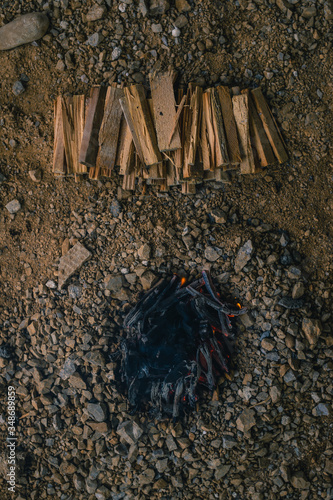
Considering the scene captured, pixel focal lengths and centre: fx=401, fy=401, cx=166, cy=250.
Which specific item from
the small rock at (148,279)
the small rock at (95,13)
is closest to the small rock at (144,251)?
the small rock at (148,279)

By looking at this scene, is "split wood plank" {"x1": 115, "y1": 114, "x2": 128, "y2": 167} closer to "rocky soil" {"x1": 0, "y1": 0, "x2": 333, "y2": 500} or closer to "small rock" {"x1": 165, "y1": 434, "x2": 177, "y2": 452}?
"rocky soil" {"x1": 0, "y1": 0, "x2": 333, "y2": 500}

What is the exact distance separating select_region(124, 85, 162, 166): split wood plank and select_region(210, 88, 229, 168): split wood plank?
490 mm

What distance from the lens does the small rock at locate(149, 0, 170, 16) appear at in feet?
11.2

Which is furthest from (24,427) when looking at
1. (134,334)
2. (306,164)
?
(306,164)

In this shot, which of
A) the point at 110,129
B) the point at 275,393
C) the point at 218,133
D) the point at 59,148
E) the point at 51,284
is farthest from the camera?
the point at 51,284

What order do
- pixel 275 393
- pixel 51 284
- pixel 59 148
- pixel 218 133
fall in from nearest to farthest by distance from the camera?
pixel 218 133
pixel 275 393
pixel 59 148
pixel 51 284

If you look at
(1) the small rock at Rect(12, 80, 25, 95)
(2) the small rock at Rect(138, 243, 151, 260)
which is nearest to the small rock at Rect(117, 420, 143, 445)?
(2) the small rock at Rect(138, 243, 151, 260)

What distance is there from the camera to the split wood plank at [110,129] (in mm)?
3464

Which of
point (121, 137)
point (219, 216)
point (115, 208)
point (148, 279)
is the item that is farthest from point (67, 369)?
point (121, 137)

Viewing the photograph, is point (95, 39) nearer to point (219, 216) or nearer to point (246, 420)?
point (219, 216)

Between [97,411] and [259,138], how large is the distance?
9.07 ft

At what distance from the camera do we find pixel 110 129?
3490mm

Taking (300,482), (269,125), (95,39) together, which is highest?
(95,39)

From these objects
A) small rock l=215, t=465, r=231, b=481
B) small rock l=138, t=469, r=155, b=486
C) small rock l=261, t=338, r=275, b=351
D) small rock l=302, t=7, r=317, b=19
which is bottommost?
small rock l=215, t=465, r=231, b=481
